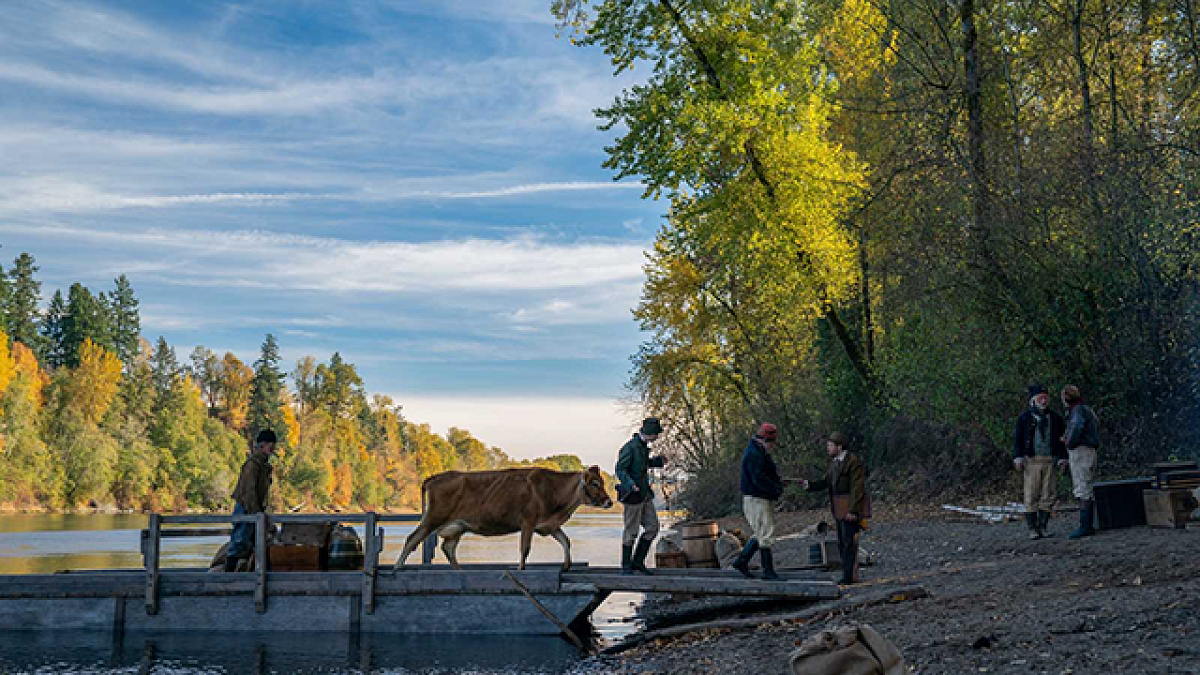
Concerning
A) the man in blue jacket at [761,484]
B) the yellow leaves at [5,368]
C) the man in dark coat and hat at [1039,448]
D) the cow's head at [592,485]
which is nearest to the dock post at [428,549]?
the cow's head at [592,485]

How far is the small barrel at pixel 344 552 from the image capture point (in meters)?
18.4

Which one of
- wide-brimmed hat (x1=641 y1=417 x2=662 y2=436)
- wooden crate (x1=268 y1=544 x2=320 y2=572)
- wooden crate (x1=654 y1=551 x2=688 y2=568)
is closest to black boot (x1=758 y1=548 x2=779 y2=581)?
wide-brimmed hat (x1=641 y1=417 x2=662 y2=436)

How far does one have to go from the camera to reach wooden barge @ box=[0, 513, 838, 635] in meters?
17.0

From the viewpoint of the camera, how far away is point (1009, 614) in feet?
40.6

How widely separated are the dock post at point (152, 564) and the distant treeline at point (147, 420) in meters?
56.4

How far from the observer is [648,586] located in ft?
53.8

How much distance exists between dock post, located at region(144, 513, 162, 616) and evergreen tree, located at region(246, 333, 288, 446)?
410ft

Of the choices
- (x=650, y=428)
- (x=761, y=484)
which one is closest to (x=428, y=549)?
(x=650, y=428)

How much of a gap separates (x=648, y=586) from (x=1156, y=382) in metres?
14.2

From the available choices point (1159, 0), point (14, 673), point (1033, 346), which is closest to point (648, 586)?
point (14, 673)

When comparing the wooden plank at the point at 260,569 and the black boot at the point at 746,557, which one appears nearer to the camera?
the black boot at the point at 746,557

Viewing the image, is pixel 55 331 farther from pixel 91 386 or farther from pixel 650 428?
pixel 650 428

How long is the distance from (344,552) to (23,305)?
134 metres

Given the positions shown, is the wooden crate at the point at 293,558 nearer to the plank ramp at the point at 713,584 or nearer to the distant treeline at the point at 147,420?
the plank ramp at the point at 713,584
